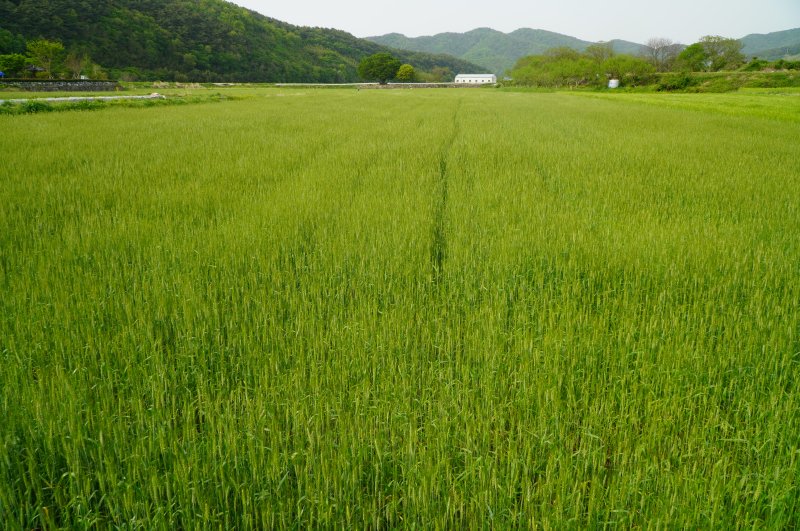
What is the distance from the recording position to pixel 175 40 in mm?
74938

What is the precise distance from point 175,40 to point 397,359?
87.8 metres

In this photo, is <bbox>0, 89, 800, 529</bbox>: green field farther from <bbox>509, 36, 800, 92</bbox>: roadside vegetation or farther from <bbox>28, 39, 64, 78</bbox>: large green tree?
<bbox>28, 39, 64, 78</bbox>: large green tree

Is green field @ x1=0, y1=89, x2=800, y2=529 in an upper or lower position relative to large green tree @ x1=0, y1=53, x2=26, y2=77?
lower

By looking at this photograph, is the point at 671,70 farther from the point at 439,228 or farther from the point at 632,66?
the point at 439,228

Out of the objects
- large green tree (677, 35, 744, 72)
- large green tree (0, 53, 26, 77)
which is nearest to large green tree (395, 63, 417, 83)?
large green tree (677, 35, 744, 72)

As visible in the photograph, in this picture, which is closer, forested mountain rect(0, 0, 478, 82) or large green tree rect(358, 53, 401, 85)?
forested mountain rect(0, 0, 478, 82)

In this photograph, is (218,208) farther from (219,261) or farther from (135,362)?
(135,362)

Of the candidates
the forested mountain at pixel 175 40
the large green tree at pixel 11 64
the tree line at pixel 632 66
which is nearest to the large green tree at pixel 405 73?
the forested mountain at pixel 175 40

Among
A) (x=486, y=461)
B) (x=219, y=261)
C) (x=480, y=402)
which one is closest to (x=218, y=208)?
(x=219, y=261)

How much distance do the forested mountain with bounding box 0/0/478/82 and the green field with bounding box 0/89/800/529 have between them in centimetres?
6450

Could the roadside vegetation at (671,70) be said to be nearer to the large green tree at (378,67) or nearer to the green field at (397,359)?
the large green tree at (378,67)

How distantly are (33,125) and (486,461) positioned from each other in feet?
48.5

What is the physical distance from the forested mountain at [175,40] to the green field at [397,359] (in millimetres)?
64502

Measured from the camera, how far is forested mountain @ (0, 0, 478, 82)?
2375 inches
